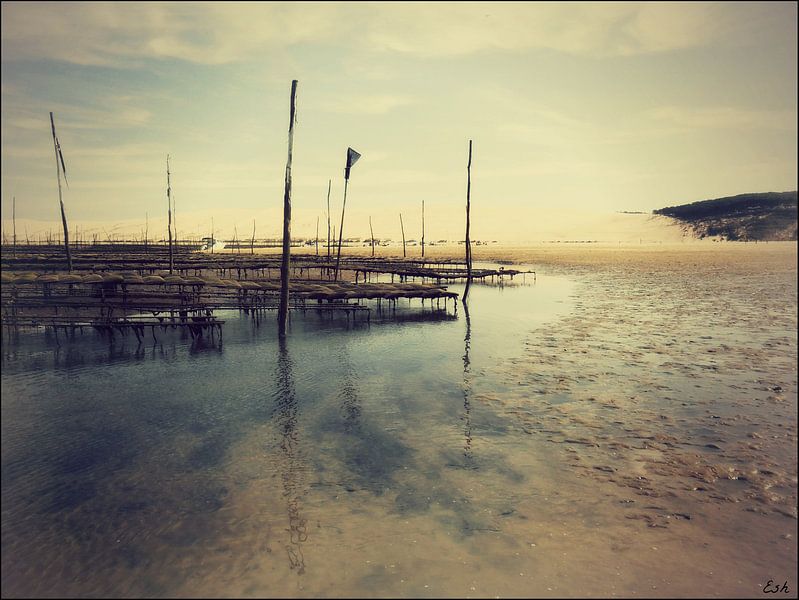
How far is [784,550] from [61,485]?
1322 centimetres

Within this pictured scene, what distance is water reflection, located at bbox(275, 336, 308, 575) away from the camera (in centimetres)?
775

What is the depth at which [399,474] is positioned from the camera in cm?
1008

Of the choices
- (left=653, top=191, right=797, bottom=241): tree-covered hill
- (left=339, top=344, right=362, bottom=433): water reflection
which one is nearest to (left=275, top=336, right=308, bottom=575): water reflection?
(left=339, top=344, right=362, bottom=433): water reflection

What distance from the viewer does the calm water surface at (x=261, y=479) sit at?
284 inches

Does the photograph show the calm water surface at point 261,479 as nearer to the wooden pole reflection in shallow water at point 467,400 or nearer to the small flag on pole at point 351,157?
the wooden pole reflection in shallow water at point 467,400

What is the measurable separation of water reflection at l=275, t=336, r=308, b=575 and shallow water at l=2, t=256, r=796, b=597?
0.05 metres

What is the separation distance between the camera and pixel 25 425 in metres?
12.5

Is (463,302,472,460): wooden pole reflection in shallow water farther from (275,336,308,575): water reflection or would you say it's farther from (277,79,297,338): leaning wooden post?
(277,79,297,338): leaning wooden post

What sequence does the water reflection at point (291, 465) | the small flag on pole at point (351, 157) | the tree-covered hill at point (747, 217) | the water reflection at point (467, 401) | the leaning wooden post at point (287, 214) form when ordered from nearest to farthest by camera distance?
the water reflection at point (291, 465)
the water reflection at point (467, 401)
the leaning wooden post at point (287, 214)
the small flag on pole at point (351, 157)
the tree-covered hill at point (747, 217)

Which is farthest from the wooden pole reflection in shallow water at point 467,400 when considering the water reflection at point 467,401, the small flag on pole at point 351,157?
the small flag on pole at point 351,157

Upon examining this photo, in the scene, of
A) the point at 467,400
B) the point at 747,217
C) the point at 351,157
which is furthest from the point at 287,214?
the point at 747,217

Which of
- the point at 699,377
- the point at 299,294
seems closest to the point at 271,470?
the point at 699,377

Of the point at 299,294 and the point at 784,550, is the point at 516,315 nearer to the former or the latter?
the point at 299,294

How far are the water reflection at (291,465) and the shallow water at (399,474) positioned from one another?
5cm
